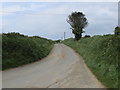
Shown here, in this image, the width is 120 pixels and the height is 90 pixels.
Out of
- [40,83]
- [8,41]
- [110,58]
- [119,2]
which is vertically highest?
[119,2]

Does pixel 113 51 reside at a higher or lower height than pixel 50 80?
higher

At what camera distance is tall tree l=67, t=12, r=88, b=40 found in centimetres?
5478

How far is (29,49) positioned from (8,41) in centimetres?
298

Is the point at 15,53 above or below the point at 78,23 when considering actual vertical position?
below

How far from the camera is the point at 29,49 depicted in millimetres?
21391

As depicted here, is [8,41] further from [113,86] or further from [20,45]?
[113,86]

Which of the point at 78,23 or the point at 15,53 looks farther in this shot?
the point at 78,23

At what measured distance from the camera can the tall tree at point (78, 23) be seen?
54781 millimetres

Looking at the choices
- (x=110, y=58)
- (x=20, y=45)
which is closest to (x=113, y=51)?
(x=110, y=58)

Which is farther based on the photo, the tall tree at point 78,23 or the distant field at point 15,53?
the tall tree at point 78,23

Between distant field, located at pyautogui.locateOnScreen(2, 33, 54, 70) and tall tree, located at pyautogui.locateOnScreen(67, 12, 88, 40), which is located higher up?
tall tree, located at pyautogui.locateOnScreen(67, 12, 88, 40)

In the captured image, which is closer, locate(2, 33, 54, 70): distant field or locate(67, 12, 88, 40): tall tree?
locate(2, 33, 54, 70): distant field

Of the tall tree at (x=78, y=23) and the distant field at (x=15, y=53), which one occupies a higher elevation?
the tall tree at (x=78, y=23)

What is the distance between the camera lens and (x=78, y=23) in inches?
2179
